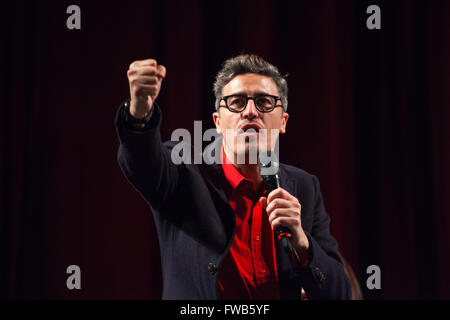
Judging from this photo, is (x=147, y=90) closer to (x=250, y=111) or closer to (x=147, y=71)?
(x=147, y=71)

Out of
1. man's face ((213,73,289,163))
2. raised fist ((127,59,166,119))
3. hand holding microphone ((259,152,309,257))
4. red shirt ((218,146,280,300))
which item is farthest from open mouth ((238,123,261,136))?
raised fist ((127,59,166,119))

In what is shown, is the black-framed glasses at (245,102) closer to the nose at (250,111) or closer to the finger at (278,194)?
the nose at (250,111)

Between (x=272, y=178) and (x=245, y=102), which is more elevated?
(x=245, y=102)

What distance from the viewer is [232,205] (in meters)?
1.11

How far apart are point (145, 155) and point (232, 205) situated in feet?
1.05

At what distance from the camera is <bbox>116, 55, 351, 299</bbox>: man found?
0.88 meters

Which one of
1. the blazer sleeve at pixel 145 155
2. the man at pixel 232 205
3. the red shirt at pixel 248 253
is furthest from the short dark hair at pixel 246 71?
the blazer sleeve at pixel 145 155

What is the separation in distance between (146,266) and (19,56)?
3.38 ft

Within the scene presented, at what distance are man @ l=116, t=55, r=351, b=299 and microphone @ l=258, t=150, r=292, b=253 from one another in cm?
2

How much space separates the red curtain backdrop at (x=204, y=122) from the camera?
1771 mm

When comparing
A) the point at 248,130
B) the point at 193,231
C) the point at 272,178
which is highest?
the point at 248,130

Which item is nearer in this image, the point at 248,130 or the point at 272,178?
the point at 272,178

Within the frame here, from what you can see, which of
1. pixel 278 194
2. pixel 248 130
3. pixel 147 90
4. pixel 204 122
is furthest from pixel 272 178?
pixel 204 122
